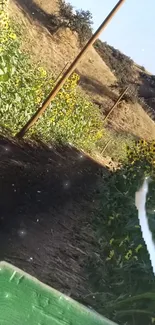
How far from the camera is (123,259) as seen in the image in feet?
21.5

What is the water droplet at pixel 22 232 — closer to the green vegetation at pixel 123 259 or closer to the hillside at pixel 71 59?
the green vegetation at pixel 123 259

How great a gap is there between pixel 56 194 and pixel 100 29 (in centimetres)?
473

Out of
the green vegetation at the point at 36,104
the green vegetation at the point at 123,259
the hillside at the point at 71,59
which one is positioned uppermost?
the green vegetation at the point at 123,259

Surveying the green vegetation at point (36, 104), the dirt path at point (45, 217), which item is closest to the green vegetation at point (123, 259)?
the dirt path at point (45, 217)

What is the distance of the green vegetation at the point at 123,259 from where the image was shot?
5.16 m

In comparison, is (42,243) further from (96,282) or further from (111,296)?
(111,296)

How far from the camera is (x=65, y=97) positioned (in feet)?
58.5

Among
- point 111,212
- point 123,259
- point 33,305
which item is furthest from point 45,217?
point 33,305

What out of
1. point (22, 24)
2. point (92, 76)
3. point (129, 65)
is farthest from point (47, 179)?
point (129, 65)

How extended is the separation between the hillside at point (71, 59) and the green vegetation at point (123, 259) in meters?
30.5

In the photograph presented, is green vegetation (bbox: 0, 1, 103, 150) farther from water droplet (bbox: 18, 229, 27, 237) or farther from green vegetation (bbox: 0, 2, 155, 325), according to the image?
water droplet (bbox: 18, 229, 27, 237)

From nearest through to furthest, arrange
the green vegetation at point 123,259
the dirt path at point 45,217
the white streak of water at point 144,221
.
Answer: the green vegetation at point 123,259, the white streak of water at point 144,221, the dirt path at point 45,217

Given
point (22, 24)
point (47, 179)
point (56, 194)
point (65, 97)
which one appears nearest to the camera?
point (56, 194)

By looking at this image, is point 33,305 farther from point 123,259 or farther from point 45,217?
point 45,217
